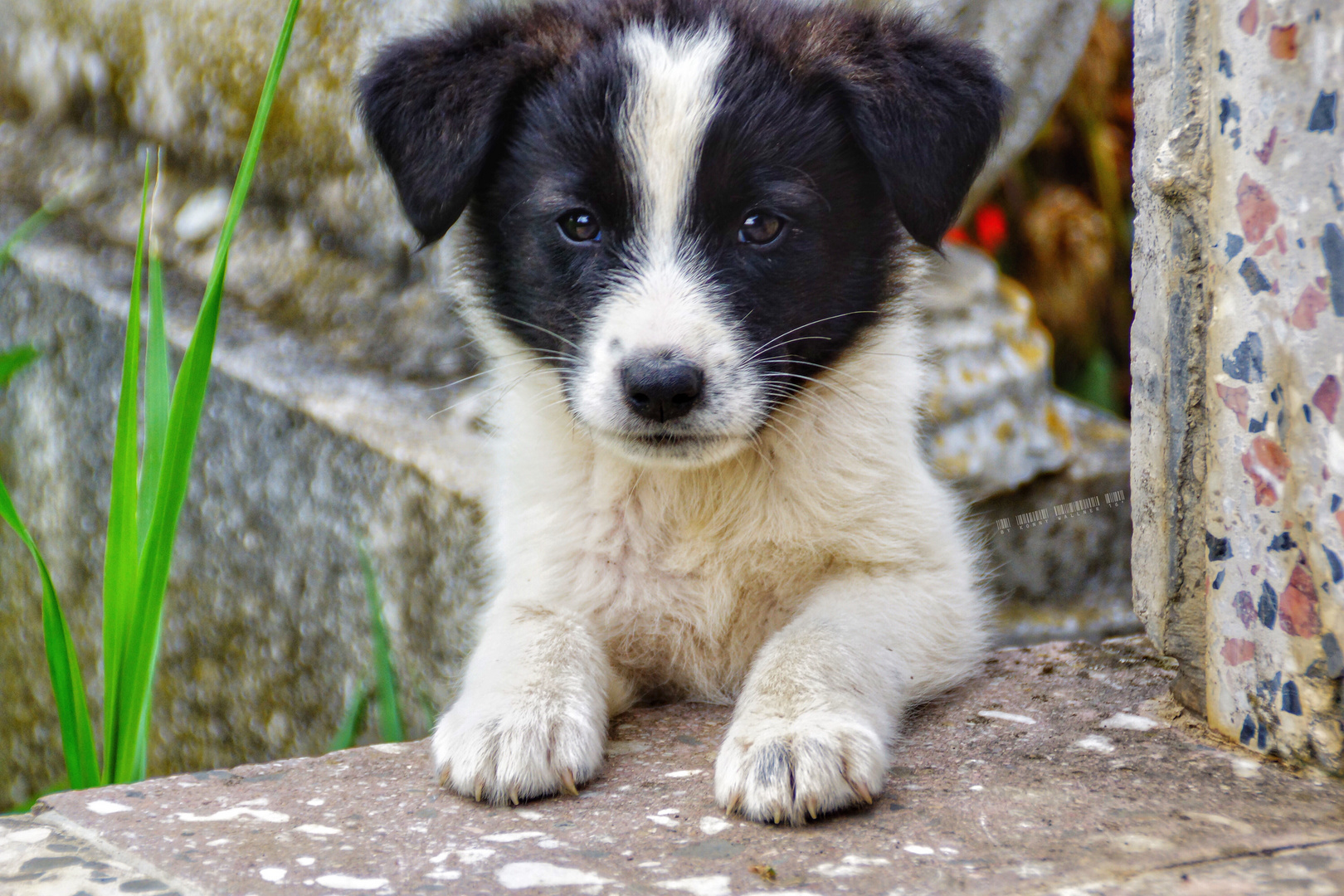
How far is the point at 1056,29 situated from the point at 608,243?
2258 millimetres

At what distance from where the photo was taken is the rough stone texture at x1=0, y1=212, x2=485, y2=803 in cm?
355

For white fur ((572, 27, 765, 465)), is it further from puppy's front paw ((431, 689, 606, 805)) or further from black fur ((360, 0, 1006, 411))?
puppy's front paw ((431, 689, 606, 805))

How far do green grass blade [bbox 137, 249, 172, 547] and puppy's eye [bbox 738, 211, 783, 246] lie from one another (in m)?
1.21

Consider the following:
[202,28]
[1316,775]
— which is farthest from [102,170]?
[1316,775]

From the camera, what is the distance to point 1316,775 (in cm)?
188

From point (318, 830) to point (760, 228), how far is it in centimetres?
139

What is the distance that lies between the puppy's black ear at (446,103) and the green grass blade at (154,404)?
55cm

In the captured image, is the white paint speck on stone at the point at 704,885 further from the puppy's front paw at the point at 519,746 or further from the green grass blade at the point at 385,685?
the green grass blade at the point at 385,685

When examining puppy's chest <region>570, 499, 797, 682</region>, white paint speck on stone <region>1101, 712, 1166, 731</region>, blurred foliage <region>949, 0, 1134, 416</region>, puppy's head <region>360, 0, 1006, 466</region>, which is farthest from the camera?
blurred foliage <region>949, 0, 1134, 416</region>

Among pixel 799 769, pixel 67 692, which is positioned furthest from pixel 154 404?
pixel 799 769

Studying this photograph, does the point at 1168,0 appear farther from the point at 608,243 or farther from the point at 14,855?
the point at 14,855

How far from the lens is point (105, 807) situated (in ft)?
6.31

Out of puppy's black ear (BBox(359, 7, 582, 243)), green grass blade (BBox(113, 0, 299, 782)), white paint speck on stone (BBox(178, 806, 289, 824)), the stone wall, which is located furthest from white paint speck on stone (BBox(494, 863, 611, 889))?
the stone wall

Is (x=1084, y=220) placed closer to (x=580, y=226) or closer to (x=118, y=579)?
(x=580, y=226)
